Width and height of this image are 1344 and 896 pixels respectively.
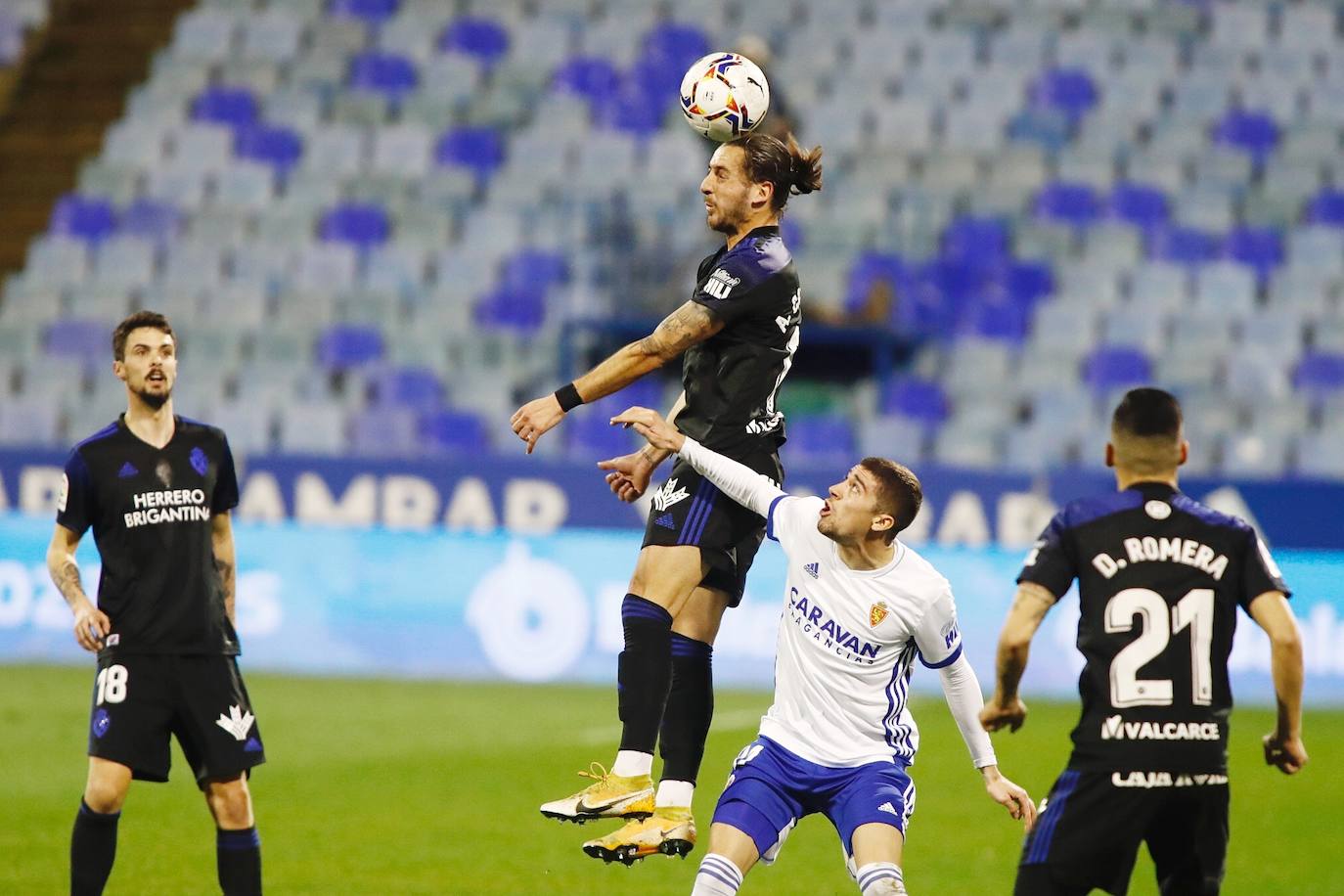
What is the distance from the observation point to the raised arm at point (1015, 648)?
4.92 meters

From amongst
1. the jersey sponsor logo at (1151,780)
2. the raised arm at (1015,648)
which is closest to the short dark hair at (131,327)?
the raised arm at (1015,648)

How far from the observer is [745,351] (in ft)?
20.3

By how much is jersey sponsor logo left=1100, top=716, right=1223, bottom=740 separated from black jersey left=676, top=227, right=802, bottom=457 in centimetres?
174

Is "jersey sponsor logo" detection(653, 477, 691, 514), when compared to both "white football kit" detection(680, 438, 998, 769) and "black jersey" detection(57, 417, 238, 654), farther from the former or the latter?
"black jersey" detection(57, 417, 238, 654)

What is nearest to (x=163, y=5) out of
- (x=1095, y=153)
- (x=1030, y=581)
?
(x=1095, y=153)

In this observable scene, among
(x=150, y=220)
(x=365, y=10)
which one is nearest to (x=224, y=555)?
(x=150, y=220)

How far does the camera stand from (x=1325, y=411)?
16719 mm

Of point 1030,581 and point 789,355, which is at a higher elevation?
point 789,355

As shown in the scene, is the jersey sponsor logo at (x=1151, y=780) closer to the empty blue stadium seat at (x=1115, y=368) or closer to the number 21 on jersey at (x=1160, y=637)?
the number 21 on jersey at (x=1160, y=637)

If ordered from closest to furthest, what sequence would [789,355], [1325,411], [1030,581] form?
[1030,581] < [789,355] < [1325,411]

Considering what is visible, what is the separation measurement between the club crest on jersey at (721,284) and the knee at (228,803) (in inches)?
90.8

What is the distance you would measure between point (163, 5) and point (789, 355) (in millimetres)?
17618

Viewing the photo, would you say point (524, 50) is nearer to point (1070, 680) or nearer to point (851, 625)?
point (1070, 680)

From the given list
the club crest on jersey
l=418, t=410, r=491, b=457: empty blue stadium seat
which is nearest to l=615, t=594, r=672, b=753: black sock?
the club crest on jersey
